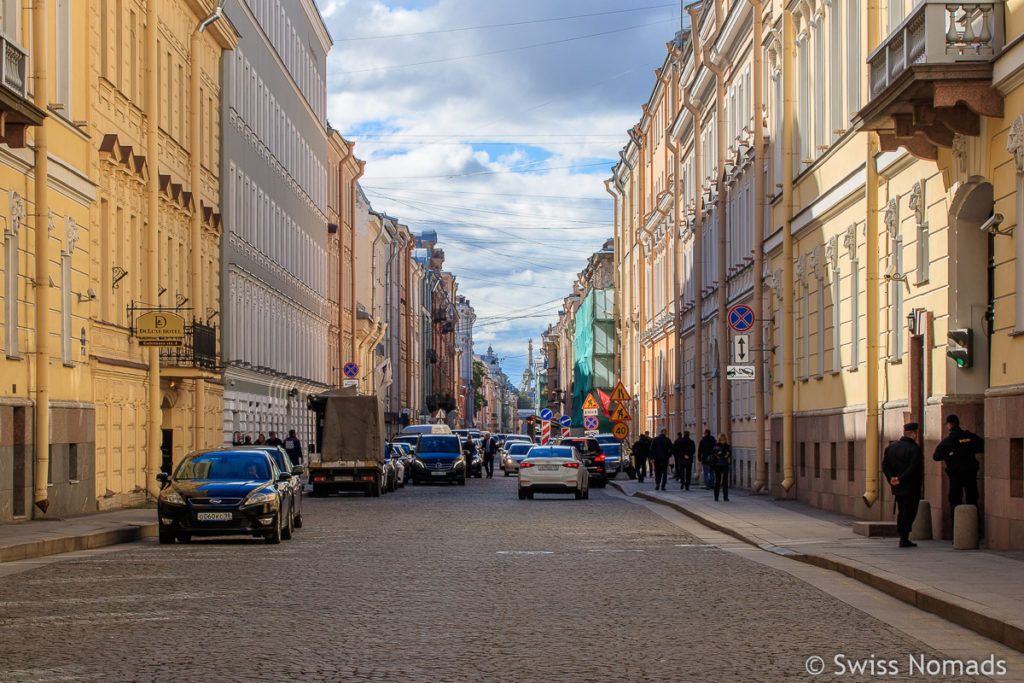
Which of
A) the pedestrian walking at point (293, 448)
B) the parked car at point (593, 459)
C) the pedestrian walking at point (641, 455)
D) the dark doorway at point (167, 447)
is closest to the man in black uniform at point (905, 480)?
the dark doorway at point (167, 447)

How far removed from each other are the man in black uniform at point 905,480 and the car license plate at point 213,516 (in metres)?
9.13

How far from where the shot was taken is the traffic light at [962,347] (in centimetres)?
2053

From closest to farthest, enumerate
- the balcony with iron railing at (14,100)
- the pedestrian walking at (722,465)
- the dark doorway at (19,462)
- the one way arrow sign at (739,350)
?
the balcony with iron railing at (14,100) → the dark doorway at (19,462) → the one way arrow sign at (739,350) → the pedestrian walking at (722,465)

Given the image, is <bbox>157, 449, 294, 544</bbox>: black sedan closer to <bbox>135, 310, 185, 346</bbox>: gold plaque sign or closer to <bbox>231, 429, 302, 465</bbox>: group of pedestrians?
<bbox>135, 310, 185, 346</bbox>: gold plaque sign

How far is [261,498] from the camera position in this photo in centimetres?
2244

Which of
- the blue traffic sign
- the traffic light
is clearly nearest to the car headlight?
the traffic light

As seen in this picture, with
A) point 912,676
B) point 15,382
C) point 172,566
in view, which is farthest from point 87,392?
point 912,676

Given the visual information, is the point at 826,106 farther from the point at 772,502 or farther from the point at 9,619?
the point at 9,619

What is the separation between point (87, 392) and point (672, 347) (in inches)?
1408

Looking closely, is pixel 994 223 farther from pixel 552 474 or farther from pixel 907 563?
pixel 552 474

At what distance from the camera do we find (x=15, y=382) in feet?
83.9

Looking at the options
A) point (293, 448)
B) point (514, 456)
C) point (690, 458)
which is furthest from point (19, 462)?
point (514, 456)

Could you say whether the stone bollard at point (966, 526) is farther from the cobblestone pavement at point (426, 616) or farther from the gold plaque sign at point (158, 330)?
the gold plaque sign at point (158, 330)

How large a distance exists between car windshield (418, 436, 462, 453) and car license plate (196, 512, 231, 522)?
1276 inches
